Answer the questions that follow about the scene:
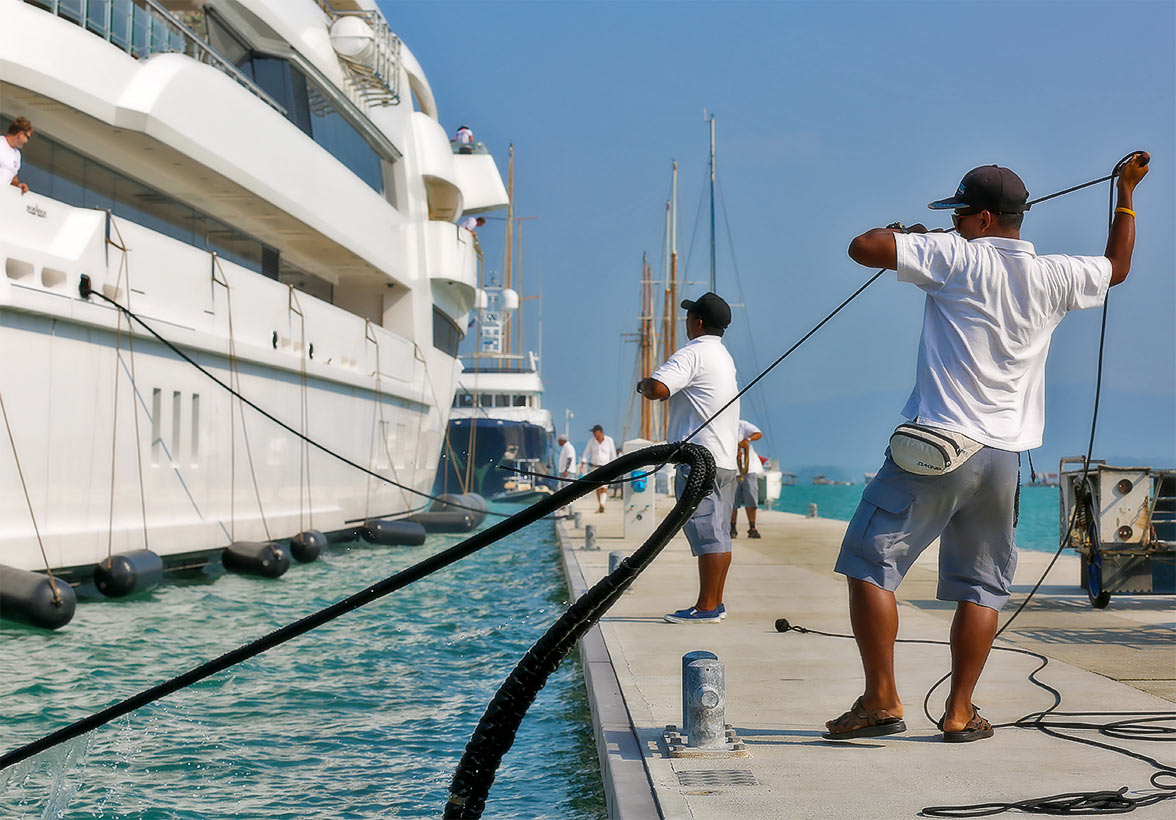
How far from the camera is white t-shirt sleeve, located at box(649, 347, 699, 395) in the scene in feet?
20.2

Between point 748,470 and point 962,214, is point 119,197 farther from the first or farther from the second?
point 962,214

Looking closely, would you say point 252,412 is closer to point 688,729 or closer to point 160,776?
point 160,776

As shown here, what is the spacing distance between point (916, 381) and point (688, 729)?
1408mm

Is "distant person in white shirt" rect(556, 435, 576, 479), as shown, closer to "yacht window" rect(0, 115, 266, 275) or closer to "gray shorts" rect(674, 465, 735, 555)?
"yacht window" rect(0, 115, 266, 275)

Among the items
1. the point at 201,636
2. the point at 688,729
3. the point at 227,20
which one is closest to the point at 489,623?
the point at 201,636

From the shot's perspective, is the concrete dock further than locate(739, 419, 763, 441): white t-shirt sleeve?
No

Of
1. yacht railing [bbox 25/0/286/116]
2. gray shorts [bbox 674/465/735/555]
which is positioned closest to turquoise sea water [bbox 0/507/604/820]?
gray shorts [bbox 674/465/735/555]

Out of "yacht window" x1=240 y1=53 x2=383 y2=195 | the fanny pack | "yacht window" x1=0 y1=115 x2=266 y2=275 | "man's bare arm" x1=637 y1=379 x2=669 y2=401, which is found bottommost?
the fanny pack

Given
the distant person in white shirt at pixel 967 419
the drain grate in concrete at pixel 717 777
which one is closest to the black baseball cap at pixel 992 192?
the distant person in white shirt at pixel 967 419

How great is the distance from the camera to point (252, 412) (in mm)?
13211

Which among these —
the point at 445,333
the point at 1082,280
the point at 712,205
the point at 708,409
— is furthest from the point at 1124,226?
the point at 712,205

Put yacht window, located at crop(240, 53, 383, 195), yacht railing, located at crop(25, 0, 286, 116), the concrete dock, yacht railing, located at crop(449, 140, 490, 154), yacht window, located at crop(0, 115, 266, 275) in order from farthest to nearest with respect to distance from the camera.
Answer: yacht railing, located at crop(449, 140, 490, 154), yacht window, located at crop(240, 53, 383, 195), yacht window, located at crop(0, 115, 266, 275), yacht railing, located at crop(25, 0, 286, 116), the concrete dock

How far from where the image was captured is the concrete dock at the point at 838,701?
331cm

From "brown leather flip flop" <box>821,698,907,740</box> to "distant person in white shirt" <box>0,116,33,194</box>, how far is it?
7.91 metres
